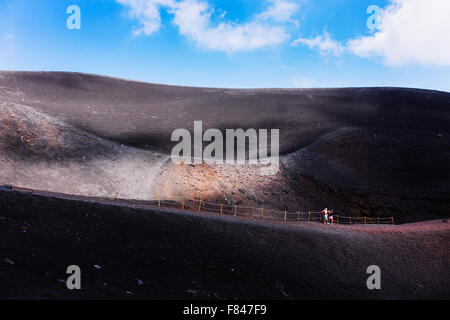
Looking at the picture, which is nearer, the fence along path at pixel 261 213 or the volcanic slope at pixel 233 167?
the fence along path at pixel 261 213

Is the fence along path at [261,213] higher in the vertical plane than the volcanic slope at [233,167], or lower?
lower

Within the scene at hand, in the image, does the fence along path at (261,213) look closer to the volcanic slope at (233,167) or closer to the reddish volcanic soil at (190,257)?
the volcanic slope at (233,167)

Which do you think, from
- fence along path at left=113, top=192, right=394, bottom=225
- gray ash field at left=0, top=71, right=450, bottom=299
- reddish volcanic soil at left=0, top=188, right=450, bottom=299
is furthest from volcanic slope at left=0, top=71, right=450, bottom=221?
reddish volcanic soil at left=0, top=188, right=450, bottom=299

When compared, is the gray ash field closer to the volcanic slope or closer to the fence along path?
the volcanic slope

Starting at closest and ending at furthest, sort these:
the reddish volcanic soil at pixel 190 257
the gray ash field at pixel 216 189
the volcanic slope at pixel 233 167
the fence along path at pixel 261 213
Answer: the reddish volcanic soil at pixel 190 257 < the gray ash field at pixel 216 189 < the fence along path at pixel 261 213 < the volcanic slope at pixel 233 167

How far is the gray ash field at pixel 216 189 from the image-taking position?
32.3ft

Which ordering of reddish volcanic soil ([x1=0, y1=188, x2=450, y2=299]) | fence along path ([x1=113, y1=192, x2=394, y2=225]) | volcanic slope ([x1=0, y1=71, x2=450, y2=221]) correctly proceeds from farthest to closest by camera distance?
volcanic slope ([x1=0, y1=71, x2=450, y2=221]) → fence along path ([x1=113, y1=192, x2=394, y2=225]) → reddish volcanic soil ([x1=0, y1=188, x2=450, y2=299])

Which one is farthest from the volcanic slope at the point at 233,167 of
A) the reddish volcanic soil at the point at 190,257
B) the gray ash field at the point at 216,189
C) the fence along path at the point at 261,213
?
the reddish volcanic soil at the point at 190,257

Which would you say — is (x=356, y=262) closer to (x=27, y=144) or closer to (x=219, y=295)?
(x=219, y=295)

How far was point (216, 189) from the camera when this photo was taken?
24.8 m

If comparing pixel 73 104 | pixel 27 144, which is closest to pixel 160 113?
pixel 73 104

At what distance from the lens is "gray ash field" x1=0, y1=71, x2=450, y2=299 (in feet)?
32.3

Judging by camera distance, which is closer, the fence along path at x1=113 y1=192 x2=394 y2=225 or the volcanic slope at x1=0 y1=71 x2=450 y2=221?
the fence along path at x1=113 y1=192 x2=394 y2=225

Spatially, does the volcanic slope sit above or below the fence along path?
above
